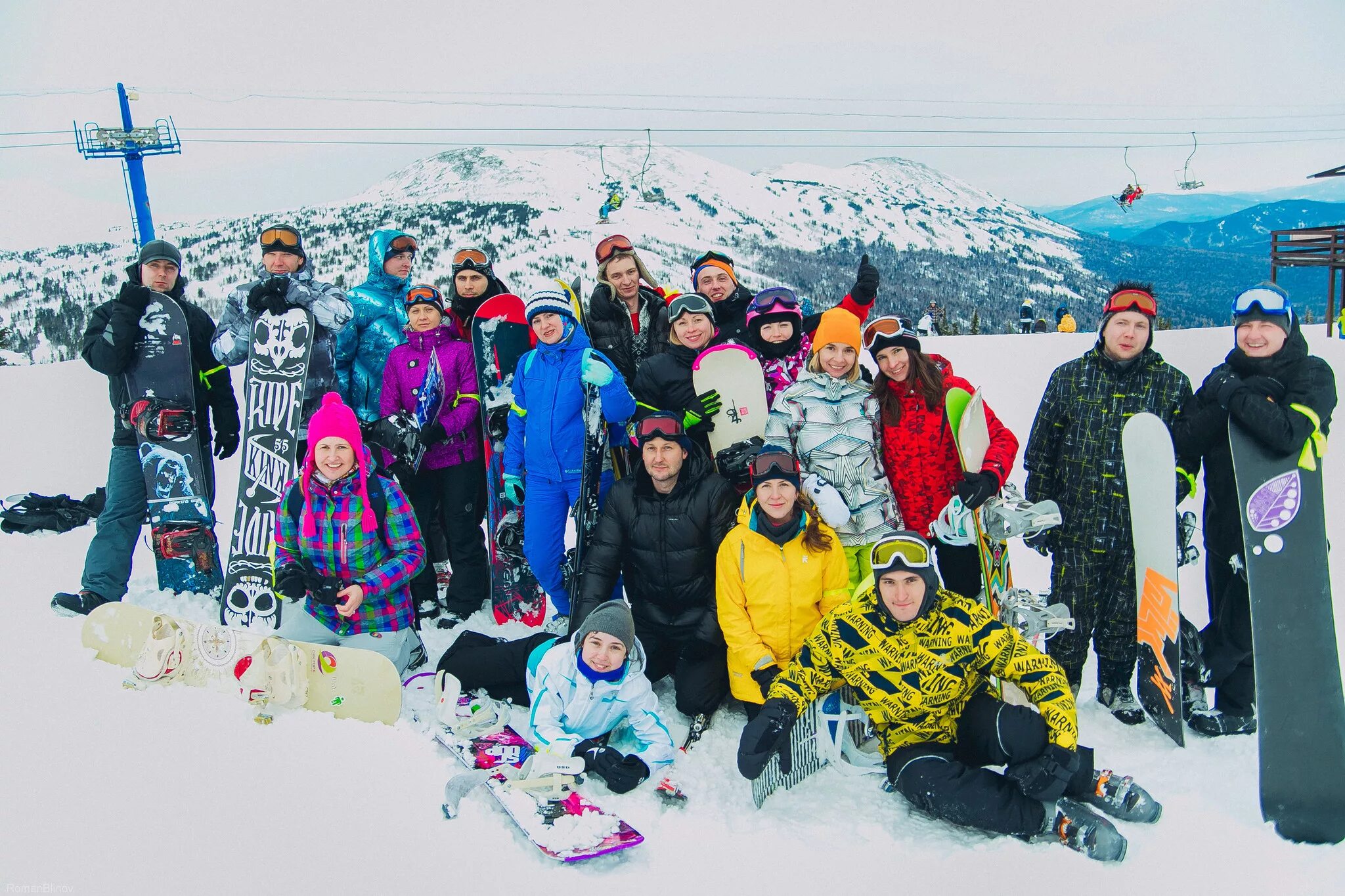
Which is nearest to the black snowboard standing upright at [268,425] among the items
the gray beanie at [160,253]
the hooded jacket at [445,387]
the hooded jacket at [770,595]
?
the hooded jacket at [445,387]

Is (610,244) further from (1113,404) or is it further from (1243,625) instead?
(1243,625)

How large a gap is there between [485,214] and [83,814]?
51.5 meters

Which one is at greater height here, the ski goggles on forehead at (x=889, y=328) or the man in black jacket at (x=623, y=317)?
the man in black jacket at (x=623, y=317)

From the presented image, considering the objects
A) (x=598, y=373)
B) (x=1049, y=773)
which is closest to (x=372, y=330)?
(x=598, y=373)

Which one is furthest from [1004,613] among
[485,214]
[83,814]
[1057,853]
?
[485,214]

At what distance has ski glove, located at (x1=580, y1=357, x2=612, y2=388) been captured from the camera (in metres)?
3.48

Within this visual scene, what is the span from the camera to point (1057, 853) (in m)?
2.30

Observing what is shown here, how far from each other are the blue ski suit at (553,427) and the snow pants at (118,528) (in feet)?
7.09

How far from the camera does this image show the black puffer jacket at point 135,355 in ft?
13.2

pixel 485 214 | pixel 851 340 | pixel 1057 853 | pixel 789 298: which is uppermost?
pixel 485 214

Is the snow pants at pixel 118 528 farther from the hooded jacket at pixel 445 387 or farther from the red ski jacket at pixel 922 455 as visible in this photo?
the red ski jacket at pixel 922 455

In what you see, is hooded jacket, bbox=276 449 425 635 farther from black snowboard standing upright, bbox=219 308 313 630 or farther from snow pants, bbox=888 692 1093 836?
snow pants, bbox=888 692 1093 836

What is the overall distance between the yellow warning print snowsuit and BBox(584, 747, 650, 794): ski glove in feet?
1.83

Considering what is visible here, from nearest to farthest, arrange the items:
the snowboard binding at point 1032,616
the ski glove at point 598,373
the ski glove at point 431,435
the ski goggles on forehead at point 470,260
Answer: the snowboard binding at point 1032,616 < the ski glove at point 598,373 < the ski glove at point 431,435 < the ski goggles on forehead at point 470,260
